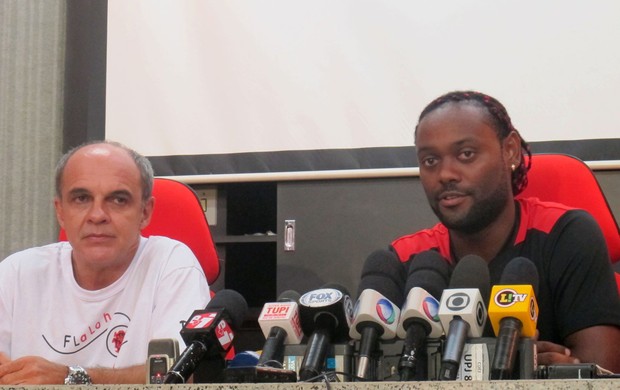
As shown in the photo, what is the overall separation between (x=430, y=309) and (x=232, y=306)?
12.2 inches

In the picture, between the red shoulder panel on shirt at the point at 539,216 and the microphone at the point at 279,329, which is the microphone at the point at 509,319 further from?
the red shoulder panel on shirt at the point at 539,216

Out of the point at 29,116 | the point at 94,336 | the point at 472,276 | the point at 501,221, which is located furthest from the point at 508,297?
the point at 29,116

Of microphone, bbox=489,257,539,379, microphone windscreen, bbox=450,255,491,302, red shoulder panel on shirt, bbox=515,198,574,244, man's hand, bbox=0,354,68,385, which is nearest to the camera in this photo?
microphone, bbox=489,257,539,379

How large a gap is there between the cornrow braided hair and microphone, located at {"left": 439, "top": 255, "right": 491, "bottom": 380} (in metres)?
0.82

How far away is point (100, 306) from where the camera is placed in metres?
2.24

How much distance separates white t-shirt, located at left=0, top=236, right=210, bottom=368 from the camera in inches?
85.4

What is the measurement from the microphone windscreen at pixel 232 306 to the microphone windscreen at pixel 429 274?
26cm

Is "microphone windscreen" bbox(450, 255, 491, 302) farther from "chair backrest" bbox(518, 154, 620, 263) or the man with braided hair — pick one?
"chair backrest" bbox(518, 154, 620, 263)

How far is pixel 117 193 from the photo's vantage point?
2271 millimetres


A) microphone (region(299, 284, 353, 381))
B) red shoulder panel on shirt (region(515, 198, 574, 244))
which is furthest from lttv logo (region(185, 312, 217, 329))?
red shoulder panel on shirt (region(515, 198, 574, 244))

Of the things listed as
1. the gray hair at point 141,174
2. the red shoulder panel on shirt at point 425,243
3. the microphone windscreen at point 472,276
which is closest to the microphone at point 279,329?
the microphone windscreen at point 472,276

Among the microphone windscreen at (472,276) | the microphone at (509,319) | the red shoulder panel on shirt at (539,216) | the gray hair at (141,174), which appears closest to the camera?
the microphone at (509,319)

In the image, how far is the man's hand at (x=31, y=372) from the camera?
1.87 metres

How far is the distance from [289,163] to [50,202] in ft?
2.91
